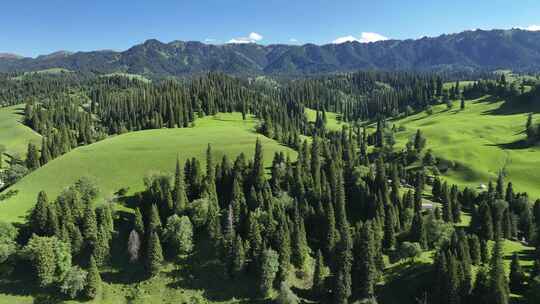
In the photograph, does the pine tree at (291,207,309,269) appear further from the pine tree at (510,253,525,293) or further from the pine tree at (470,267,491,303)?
the pine tree at (510,253,525,293)

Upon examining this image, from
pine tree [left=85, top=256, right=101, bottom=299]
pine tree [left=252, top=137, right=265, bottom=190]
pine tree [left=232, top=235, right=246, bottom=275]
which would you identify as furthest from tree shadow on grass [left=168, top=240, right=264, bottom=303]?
pine tree [left=252, top=137, right=265, bottom=190]

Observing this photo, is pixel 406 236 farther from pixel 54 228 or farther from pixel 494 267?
pixel 54 228

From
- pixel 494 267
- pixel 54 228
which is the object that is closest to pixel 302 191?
pixel 494 267

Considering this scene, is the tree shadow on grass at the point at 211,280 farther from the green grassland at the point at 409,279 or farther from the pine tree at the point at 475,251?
the pine tree at the point at 475,251

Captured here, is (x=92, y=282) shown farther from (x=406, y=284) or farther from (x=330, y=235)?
(x=406, y=284)

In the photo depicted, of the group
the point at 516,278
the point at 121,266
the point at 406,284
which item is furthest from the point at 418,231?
the point at 121,266

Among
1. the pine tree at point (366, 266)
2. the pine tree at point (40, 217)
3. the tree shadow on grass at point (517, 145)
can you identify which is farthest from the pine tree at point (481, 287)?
the tree shadow on grass at point (517, 145)
